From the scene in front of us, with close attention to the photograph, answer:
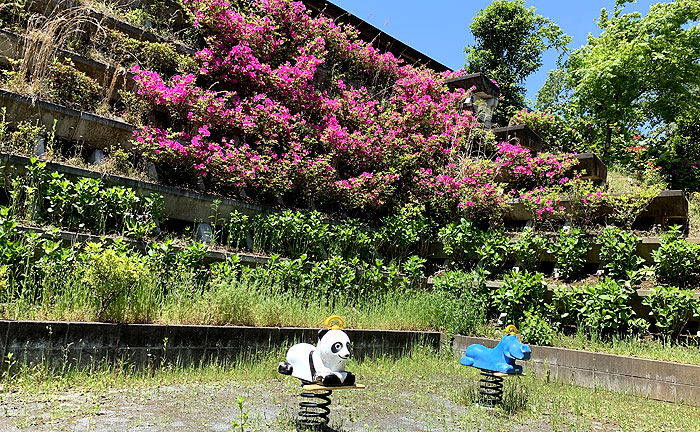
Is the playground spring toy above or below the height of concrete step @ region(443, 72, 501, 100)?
below

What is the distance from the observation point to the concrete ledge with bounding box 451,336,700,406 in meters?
5.69

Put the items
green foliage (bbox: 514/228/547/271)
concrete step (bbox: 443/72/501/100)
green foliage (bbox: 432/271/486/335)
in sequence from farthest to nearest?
concrete step (bbox: 443/72/501/100) < green foliage (bbox: 514/228/547/271) < green foliage (bbox: 432/271/486/335)

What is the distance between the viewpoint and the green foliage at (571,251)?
27.1 ft

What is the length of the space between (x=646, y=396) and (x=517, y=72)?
16049 millimetres

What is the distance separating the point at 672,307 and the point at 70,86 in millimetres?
8678

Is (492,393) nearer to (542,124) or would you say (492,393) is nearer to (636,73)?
(542,124)

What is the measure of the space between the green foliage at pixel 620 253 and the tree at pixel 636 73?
428 inches

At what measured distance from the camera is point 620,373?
6141mm

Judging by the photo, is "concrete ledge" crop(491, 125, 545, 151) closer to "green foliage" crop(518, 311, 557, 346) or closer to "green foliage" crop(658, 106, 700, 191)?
"green foliage" crop(518, 311, 557, 346)

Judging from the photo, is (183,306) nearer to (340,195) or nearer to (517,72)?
(340,195)

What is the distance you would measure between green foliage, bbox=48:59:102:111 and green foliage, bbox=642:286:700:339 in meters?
8.29

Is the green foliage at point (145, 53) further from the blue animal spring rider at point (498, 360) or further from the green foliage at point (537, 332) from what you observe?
the green foliage at point (537, 332)

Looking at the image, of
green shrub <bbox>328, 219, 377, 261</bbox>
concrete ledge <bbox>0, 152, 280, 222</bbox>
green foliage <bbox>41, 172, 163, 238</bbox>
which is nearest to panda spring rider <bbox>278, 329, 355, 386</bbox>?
green foliage <bbox>41, 172, 163, 238</bbox>

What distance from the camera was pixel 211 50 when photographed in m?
8.73
